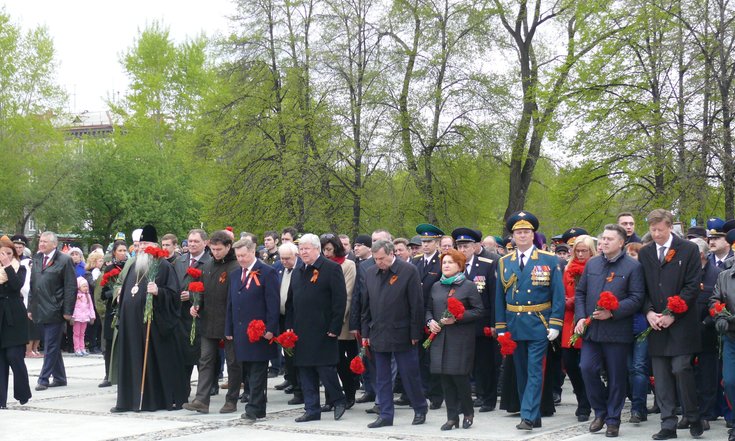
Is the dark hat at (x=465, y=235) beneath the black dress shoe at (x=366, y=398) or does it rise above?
above

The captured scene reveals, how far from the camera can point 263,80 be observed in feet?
112

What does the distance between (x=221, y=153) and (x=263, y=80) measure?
10.1 ft

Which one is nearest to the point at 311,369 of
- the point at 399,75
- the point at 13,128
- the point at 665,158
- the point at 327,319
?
the point at 327,319

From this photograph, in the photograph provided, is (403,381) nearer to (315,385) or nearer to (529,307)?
(315,385)

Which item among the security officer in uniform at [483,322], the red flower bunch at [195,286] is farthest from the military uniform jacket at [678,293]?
the red flower bunch at [195,286]

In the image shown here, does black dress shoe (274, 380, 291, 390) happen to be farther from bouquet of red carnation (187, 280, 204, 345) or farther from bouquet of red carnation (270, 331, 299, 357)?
bouquet of red carnation (270, 331, 299, 357)

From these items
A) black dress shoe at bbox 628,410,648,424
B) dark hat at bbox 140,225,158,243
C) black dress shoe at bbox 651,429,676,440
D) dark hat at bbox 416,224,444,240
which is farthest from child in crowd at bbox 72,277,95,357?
black dress shoe at bbox 651,429,676,440

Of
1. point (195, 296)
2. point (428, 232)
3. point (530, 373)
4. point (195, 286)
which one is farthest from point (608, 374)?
point (195, 296)

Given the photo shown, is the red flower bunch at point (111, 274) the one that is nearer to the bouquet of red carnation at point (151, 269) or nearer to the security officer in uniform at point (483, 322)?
the bouquet of red carnation at point (151, 269)

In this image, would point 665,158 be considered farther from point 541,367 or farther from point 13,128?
point 13,128

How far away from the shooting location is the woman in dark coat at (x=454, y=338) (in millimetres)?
9984

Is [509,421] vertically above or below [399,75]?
below

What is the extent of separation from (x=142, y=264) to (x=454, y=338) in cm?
416

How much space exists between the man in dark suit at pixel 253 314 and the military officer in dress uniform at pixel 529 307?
256 cm
